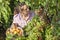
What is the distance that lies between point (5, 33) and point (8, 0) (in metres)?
0.32

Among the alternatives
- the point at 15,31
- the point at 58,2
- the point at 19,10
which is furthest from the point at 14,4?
the point at 58,2

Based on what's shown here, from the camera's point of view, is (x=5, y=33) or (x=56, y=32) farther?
(x=5, y=33)

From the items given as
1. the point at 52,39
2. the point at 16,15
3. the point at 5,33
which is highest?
the point at 16,15

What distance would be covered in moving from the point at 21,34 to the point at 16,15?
6.8 inches

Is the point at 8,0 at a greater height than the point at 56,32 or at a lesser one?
greater

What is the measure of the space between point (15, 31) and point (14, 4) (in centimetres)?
24

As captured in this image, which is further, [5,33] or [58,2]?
[5,33]

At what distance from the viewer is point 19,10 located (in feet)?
5.50

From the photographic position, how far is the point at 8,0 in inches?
63.3

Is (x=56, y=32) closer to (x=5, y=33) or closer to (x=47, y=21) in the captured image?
(x=47, y=21)

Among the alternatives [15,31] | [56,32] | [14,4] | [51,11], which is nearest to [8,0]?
[14,4]

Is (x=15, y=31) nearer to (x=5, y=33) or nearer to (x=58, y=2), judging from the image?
(x=5, y=33)

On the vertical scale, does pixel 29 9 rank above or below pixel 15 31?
above

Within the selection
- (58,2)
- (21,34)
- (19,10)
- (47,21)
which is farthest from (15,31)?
(58,2)
